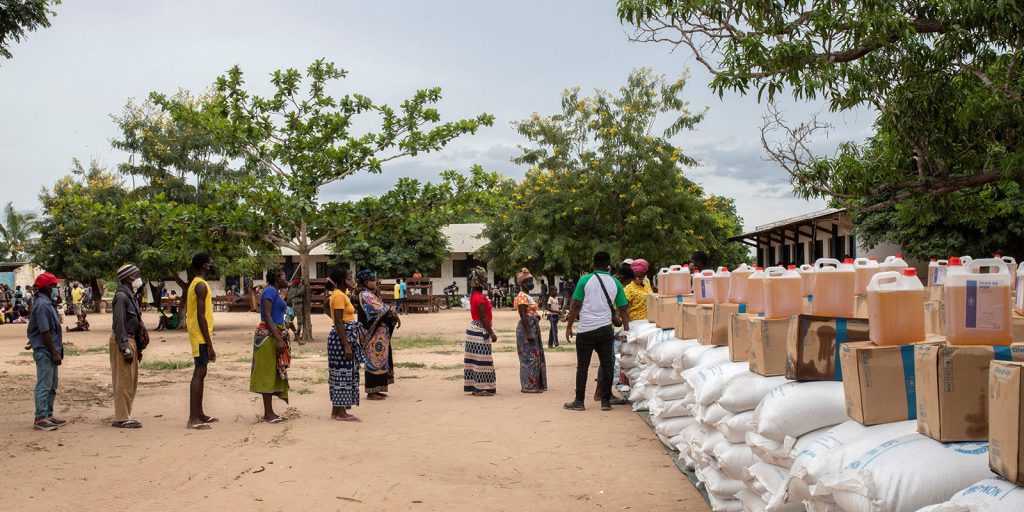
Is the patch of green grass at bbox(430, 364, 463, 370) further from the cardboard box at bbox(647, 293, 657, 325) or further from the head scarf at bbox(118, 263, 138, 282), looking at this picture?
the head scarf at bbox(118, 263, 138, 282)

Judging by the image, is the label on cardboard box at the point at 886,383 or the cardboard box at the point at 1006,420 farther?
the label on cardboard box at the point at 886,383

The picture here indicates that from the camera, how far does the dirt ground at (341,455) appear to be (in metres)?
5.74

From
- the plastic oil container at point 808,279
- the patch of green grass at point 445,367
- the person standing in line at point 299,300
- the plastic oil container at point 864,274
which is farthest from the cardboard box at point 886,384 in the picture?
the person standing in line at point 299,300

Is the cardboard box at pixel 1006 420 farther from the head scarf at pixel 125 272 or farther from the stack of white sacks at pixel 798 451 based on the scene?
the head scarf at pixel 125 272

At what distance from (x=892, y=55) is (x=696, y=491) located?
216 inches

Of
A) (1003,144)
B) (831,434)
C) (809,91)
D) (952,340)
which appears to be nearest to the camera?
(952,340)

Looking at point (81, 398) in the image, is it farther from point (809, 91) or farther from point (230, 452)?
point (809, 91)

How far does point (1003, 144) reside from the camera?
10.3m

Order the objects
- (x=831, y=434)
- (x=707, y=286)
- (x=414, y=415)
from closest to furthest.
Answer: (x=831, y=434), (x=707, y=286), (x=414, y=415)

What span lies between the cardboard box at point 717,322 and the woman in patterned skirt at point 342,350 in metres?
3.79

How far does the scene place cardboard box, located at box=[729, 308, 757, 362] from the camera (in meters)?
5.13

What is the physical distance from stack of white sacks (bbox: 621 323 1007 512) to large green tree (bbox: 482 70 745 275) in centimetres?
2121

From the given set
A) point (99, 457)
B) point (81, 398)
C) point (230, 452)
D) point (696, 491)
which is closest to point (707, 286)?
point (696, 491)

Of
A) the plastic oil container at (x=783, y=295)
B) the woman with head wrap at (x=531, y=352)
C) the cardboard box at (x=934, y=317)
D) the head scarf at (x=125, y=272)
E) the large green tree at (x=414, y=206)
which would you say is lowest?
the woman with head wrap at (x=531, y=352)
